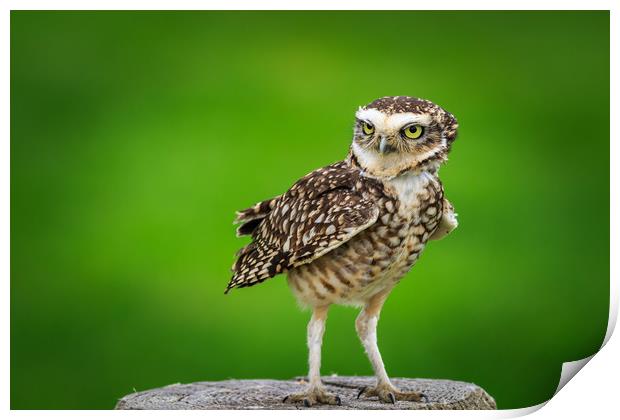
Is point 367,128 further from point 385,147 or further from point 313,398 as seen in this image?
point 313,398

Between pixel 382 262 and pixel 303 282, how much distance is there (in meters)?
0.21

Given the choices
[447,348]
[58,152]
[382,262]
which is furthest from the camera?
[447,348]

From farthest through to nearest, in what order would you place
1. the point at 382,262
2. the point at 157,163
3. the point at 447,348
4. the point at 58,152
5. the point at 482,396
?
the point at 447,348, the point at 157,163, the point at 58,152, the point at 482,396, the point at 382,262

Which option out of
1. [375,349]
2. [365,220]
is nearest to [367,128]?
[365,220]

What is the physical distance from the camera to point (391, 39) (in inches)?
127

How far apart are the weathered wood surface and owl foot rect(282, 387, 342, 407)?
1cm

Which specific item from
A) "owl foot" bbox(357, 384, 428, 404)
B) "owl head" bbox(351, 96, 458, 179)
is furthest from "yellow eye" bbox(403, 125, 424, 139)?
"owl foot" bbox(357, 384, 428, 404)

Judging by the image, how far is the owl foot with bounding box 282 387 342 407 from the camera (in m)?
2.77

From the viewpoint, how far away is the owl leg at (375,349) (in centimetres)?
284

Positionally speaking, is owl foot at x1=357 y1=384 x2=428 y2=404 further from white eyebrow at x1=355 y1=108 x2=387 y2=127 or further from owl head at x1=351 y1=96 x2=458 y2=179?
white eyebrow at x1=355 y1=108 x2=387 y2=127

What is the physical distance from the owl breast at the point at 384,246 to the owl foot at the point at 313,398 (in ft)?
0.72

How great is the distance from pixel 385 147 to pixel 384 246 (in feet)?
0.80

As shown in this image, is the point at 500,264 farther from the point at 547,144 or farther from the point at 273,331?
the point at 273,331
